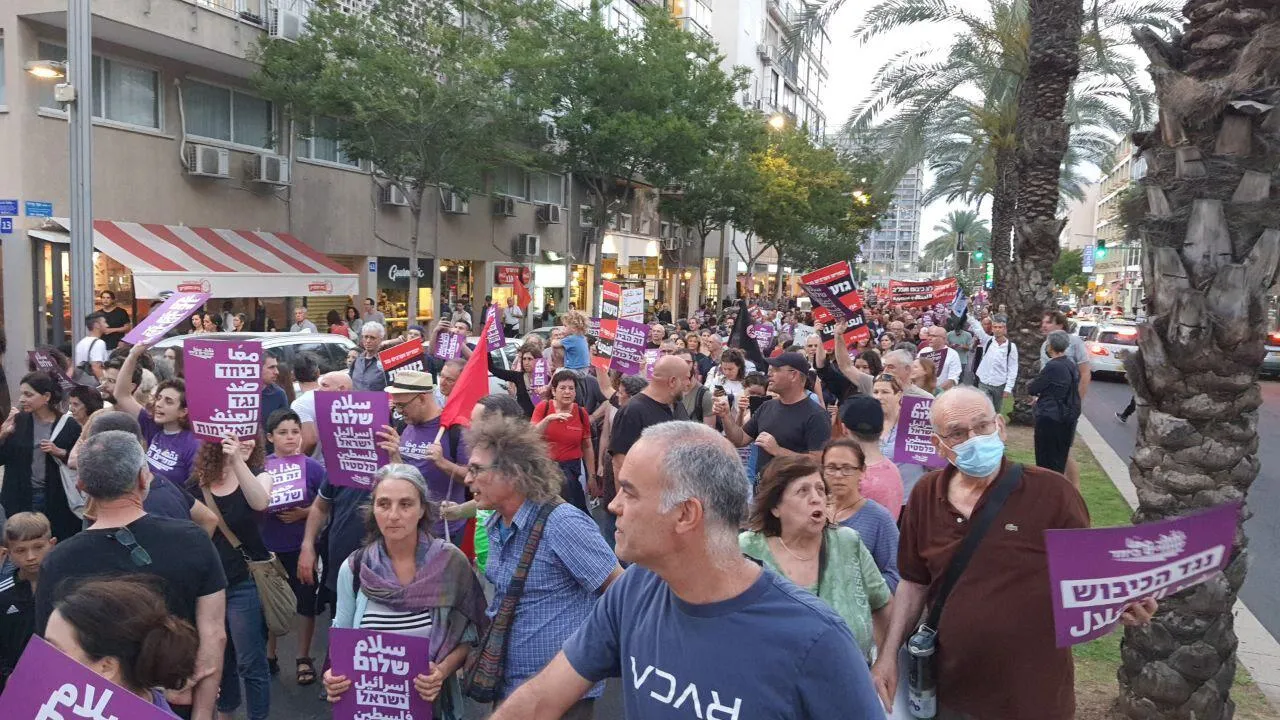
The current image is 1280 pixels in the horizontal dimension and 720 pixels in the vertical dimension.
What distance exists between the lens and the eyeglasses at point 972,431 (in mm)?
3742

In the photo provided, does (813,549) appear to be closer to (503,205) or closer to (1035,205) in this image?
(1035,205)

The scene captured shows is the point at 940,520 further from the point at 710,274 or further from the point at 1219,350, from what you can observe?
the point at 710,274

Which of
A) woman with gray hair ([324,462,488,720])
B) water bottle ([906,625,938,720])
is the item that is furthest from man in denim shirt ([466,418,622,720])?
water bottle ([906,625,938,720])

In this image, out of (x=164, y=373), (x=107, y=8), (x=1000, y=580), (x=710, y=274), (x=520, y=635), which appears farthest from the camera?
(x=710, y=274)

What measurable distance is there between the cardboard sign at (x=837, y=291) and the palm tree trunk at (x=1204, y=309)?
5992mm

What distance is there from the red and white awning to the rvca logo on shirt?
1507 cm

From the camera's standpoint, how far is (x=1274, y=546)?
986 cm

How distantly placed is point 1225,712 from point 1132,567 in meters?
2.83

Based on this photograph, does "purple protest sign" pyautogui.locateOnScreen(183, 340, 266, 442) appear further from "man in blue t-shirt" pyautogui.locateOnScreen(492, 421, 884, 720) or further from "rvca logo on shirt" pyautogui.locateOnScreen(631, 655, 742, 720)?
"rvca logo on shirt" pyautogui.locateOnScreen(631, 655, 742, 720)

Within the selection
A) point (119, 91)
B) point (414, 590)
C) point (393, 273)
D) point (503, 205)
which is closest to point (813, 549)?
point (414, 590)

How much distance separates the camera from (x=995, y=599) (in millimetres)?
3543

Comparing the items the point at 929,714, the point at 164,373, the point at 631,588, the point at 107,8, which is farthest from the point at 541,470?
the point at 107,8

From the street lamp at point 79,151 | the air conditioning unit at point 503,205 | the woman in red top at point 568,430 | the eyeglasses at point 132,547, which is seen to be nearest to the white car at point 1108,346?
the air conditioning unit at point 503,205

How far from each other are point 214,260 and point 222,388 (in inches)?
614
